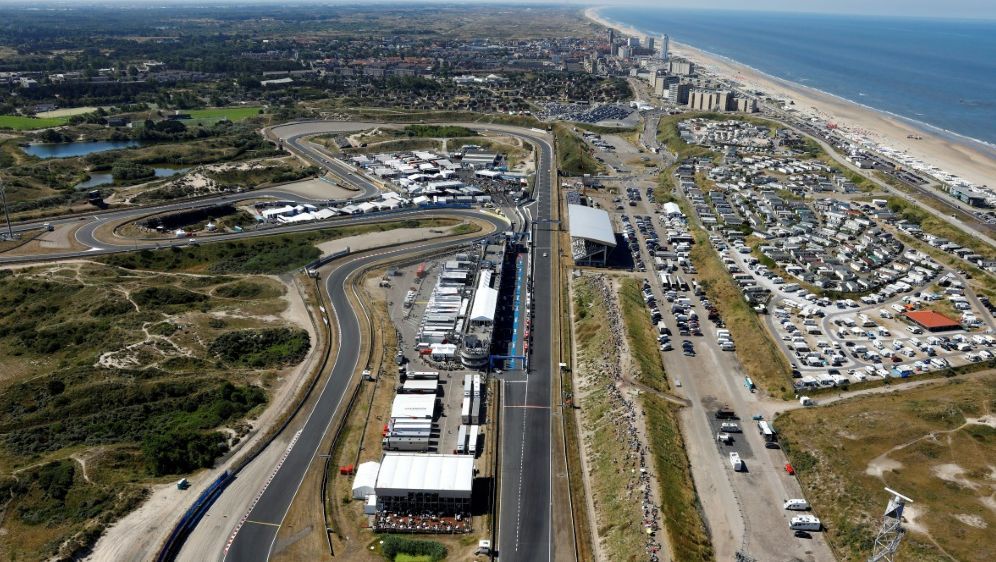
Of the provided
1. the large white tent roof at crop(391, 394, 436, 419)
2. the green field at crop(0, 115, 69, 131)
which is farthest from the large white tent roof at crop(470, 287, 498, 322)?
the green field at crop(0, 115, 69, 131)

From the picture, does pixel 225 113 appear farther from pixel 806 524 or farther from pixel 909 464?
pixel 909 464

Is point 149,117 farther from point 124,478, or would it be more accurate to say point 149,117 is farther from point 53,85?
point 124,478

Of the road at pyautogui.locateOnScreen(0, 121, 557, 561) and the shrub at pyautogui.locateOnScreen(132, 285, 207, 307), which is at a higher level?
the shrub at pyautogui.locateOnScreen(132, 285, 207, 307)

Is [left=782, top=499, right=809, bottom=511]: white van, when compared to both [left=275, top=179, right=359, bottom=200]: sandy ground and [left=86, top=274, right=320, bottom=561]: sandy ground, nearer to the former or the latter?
[left=86, top=274, right=320, bottom=561]: sandy ground

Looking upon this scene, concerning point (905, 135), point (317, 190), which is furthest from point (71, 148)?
point (905, 135)

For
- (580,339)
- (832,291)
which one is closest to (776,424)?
(580,339)


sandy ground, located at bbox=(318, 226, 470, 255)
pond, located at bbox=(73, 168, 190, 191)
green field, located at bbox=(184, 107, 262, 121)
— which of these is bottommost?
sandy ground, located at bbox=(318, 226, 470, 255)
